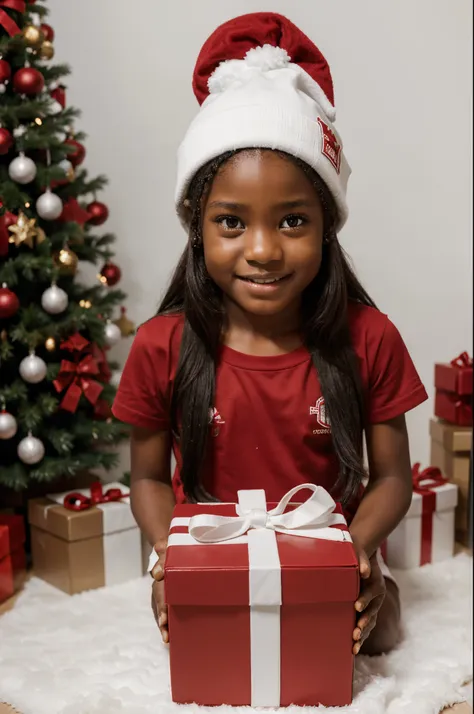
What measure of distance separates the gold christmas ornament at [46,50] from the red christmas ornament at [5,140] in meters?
0.12

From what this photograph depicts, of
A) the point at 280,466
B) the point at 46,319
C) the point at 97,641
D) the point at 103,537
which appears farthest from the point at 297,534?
the point at 46,319

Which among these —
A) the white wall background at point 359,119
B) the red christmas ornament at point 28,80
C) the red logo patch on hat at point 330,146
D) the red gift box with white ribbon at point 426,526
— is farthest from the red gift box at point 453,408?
the red christmas ornament at point 28,80

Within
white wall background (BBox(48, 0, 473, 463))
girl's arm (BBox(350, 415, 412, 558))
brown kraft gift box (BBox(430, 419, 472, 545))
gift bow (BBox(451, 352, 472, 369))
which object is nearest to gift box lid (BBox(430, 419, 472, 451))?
brown kraft gift box (BBox(430, 419, 472, 545))

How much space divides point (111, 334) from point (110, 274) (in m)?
0.10

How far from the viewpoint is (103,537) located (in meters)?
1.23

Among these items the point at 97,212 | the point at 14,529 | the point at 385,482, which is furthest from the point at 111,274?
the point at 385,482

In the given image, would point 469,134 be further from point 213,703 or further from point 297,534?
point 213,703

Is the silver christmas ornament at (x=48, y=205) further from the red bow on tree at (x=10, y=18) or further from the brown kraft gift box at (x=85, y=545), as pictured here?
the brown kraft gift box at (x=85, y=545)

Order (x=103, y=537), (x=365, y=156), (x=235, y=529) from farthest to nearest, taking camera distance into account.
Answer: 1. (x=103, y=537)
2. (x=365, y=156)
3. (x=235, y=529)

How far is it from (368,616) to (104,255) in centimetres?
74

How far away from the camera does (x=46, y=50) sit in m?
1.10

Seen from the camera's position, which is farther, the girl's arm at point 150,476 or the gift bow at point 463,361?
the gift bow at point 463,361

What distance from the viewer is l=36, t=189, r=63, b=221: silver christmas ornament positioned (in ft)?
3.93

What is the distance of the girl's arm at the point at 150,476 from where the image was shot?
98 centimetres
